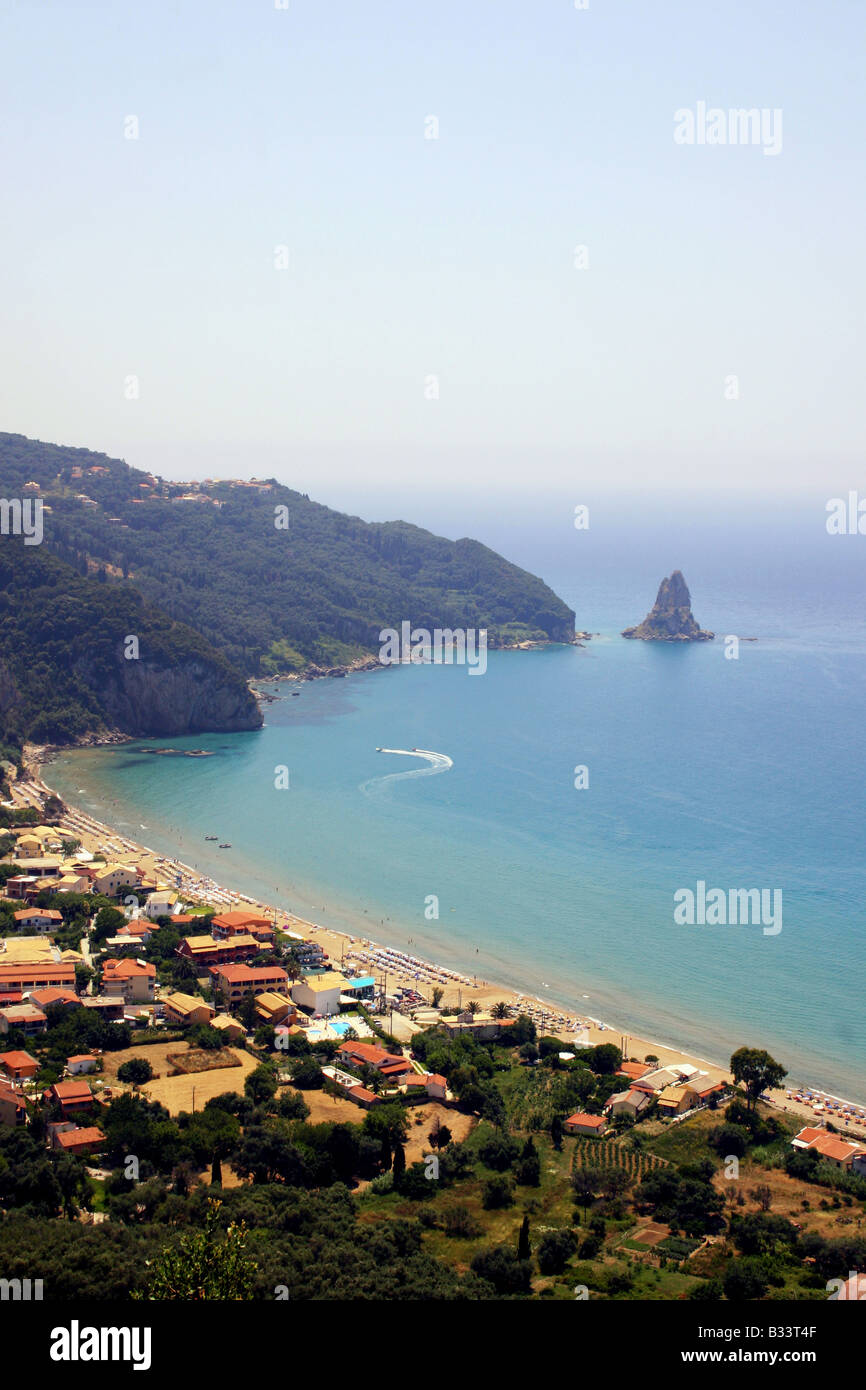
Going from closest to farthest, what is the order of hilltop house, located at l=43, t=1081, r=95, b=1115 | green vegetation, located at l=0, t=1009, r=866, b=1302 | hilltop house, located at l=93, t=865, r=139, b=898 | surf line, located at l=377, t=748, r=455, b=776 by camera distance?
green vegetation, located at l=0, t=1009, r=866, b=1302 < hilltop house, located at l=43, t=1081, r=95, b=1115 < hilltop house, located at l=93, t=865, r=139, b=898 < surf line, located at l=377, t=748, r=455, b=776

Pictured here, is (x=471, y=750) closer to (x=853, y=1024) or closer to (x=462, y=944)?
(x=462, y=944)

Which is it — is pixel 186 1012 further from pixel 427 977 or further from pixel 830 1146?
pixel 830 1146

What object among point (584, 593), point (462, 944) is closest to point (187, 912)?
point (462, 944)

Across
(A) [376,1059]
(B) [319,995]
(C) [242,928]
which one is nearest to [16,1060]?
(A) [376,1059]

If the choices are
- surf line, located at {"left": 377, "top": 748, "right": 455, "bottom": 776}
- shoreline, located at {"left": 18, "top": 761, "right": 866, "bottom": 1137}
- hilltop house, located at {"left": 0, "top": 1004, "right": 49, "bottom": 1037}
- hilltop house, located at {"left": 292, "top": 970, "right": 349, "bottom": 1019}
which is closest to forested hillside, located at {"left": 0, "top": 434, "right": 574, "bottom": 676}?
surf line, located at {"left": 377, "top": 748, "right": 455, "bottom": 776}

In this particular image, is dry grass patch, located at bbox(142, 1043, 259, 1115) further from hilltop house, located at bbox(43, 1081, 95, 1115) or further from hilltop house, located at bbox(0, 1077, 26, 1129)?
hilltop house, located at bbox(0, 1077, 26, 1129)

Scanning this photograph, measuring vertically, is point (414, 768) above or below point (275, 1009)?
above
